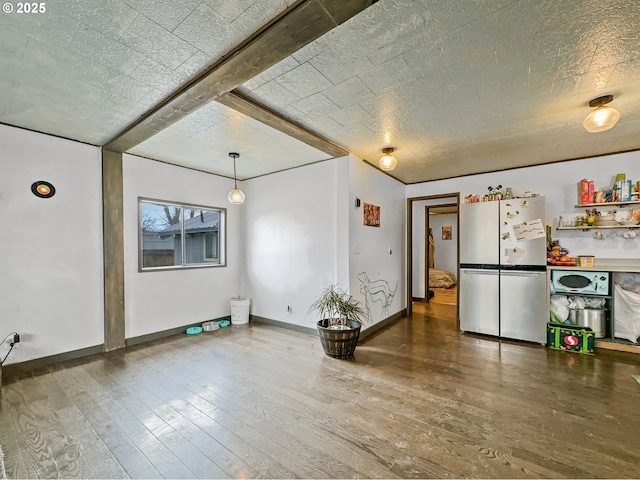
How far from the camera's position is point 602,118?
7.32 ft

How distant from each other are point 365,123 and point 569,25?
1589 millimetres

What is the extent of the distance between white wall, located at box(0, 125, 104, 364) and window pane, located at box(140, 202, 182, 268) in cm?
56

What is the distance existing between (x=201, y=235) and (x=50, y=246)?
Answer: 189 cm

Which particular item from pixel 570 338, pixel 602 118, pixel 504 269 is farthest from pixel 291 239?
pixel 570 338

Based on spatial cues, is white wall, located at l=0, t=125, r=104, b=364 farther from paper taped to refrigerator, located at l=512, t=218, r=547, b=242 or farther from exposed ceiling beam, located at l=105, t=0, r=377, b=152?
paper taped to refrigerator, located at l=512, t=218, r=547, b=242

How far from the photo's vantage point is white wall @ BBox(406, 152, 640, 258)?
360cm

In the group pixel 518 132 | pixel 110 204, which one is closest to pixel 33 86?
A: pixel 110 204

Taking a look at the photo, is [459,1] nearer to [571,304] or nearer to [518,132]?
[518,132]

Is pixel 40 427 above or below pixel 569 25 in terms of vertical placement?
below

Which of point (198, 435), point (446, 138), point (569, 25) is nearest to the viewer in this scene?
point (569, 25)

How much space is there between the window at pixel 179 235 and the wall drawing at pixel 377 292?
2.50m

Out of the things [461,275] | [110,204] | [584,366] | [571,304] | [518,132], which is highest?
[518,132]

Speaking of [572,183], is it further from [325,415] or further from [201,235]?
[201,235]

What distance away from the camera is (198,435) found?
1.85m
